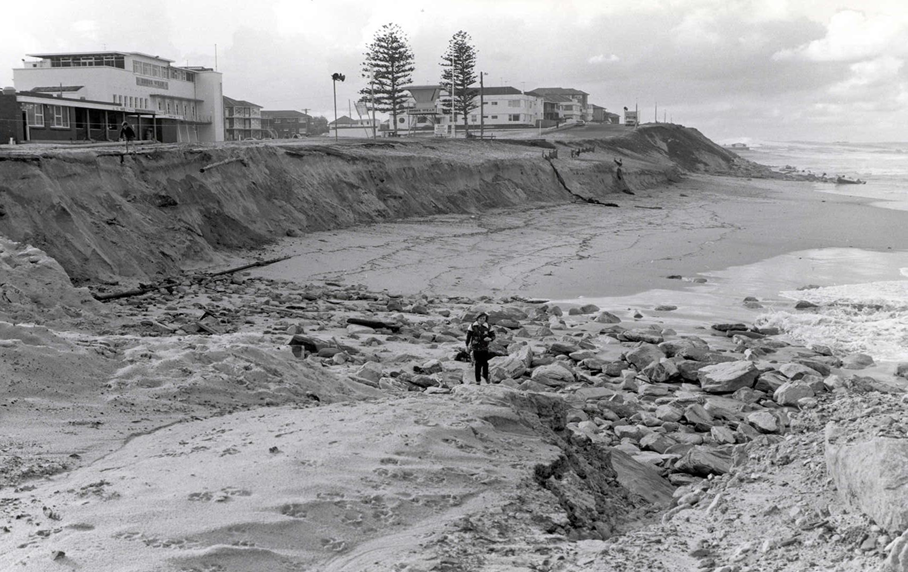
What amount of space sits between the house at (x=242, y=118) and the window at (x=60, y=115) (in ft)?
152

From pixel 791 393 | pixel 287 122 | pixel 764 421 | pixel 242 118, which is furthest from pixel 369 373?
pixel 287 122

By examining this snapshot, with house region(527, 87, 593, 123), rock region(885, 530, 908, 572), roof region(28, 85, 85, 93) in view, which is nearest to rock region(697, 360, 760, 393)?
rock region(885, 530, 908, 572)

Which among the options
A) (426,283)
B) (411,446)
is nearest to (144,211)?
(426,283)

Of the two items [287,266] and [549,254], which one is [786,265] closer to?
[549,254]

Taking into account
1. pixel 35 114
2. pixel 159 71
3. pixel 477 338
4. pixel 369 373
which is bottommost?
pixel 369 373

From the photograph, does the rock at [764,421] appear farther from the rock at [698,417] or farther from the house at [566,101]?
the house at [566,101]

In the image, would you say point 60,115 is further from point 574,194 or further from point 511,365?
point 511,365

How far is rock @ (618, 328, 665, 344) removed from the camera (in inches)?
585

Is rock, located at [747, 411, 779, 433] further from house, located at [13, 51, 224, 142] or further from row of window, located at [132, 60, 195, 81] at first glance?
row of window, located at [132, 60, 195, 81]

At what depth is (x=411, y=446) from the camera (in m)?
7.13

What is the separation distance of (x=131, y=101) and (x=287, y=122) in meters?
50.9

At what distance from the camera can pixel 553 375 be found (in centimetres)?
1223

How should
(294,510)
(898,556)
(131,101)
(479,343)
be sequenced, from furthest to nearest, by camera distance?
(131,101) < (479,343) < (294,510) < (898,556)

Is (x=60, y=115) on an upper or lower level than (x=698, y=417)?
upper
